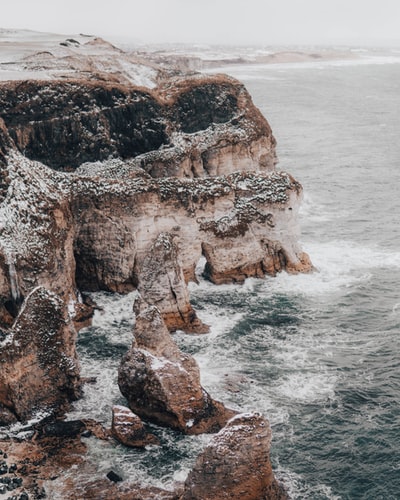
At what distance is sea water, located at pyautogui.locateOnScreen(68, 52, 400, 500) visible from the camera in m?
35.1

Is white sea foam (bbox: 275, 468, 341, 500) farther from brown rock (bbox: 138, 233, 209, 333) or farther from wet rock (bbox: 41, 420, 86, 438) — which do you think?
brown rock (bbox: 138, 233, 209, 333)

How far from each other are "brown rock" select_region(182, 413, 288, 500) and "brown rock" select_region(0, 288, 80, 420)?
11.5 metres

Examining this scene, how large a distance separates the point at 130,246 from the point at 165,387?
59.1 feet

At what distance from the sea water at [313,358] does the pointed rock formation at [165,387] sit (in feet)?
3.14

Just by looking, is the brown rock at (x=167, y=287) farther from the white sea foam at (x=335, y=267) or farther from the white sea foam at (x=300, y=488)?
the white sea foam at (x=300, y=488)

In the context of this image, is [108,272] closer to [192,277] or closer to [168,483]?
[192,277]

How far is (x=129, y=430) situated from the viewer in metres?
36.4

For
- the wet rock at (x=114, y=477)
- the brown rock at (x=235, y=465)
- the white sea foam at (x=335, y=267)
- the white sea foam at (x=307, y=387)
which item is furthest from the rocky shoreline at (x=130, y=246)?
the white sea foam at (x=307, y=387)

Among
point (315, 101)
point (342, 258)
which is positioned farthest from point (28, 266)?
point (315, 101)

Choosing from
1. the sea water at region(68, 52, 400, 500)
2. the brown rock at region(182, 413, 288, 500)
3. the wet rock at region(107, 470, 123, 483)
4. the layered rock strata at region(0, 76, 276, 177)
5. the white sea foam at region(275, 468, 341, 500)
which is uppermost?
the layered rock strata at region(0, 76, 276, 177)

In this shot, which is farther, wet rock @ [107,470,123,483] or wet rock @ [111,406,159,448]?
wet rock @ [111,406,159,448]

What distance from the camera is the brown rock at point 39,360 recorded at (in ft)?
125

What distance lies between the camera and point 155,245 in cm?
4894

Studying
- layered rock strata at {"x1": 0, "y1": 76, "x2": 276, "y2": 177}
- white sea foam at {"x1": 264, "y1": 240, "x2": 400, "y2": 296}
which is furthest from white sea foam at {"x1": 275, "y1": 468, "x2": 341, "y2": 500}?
layered rock strata at {"x1": 0, "y1": 76, "x2": 276, "y2": 177}
